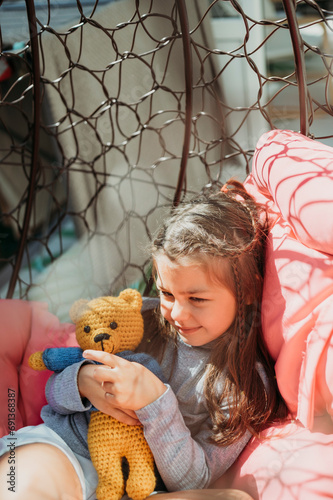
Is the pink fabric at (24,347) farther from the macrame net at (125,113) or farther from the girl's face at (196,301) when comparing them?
the girl's face at (196,301)

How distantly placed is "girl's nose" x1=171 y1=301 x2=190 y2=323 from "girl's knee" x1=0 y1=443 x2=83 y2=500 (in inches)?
7.4

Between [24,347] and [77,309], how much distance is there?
152 millimetres

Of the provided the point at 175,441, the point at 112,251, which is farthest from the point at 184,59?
the point at 175,441

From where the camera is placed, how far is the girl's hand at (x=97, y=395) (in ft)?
1.62

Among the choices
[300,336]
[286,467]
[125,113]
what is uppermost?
[125,113]

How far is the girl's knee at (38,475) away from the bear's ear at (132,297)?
0.59 feet

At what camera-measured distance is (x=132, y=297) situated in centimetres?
56

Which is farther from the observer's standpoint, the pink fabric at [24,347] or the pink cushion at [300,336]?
the pink fabric at [24,347]

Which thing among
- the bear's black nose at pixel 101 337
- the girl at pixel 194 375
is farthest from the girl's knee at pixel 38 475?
the bear's black nose at pixel 101 337

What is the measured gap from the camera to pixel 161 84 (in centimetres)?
66

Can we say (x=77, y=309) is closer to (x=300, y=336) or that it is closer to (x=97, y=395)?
(x=97, y=395)

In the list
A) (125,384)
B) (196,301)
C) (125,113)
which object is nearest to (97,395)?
(125,384)

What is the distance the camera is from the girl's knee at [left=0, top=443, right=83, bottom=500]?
0.40 meters

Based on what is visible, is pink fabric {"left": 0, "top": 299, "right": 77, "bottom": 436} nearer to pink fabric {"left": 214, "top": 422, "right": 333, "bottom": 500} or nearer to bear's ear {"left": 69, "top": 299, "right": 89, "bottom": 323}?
bear's ear {"left": 69, "top": 299, "right": 89, "bottom": 323}
